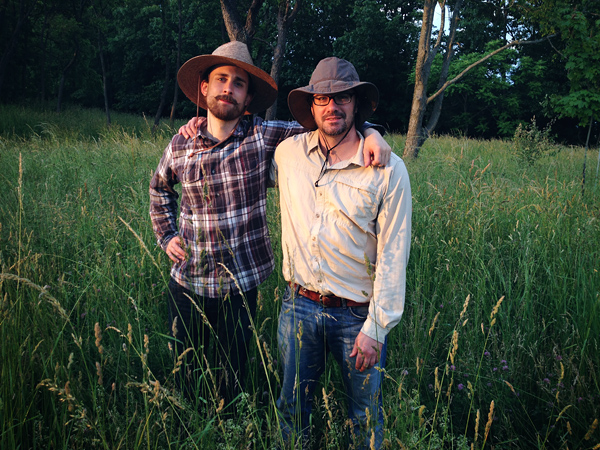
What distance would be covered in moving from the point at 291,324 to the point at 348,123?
0.99 m

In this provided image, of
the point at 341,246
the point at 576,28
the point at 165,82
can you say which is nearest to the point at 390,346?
the point at 341,246

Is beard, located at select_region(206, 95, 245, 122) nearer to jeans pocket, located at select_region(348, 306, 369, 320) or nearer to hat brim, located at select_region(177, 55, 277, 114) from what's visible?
hat brim, located at select_region(177, 55, 277, 114)

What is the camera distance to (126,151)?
6.68m

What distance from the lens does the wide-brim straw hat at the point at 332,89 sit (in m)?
1.85

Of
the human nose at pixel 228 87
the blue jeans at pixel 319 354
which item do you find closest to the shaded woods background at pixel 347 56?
the human nose at pixel 228 87

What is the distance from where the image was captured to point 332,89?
1.84m

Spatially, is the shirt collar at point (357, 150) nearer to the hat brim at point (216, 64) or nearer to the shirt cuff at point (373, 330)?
the hat brim at point (216, 64)

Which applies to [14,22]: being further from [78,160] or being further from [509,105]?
[509,105]

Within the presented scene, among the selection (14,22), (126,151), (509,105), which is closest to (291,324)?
(126,151)

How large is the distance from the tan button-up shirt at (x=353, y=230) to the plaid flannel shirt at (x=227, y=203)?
0.84 ft

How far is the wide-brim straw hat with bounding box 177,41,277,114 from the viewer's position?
7.04ft

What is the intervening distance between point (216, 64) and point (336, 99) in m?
0.80

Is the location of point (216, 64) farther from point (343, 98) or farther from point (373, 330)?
point (373, 330)

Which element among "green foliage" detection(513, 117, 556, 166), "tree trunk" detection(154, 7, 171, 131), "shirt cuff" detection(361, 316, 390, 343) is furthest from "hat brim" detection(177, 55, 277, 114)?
"tree trunk" detection(154, 7, 171, 131)
